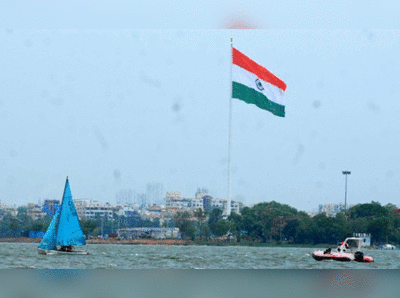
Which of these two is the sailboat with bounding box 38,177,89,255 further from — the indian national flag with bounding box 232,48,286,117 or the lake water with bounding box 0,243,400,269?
the indian national flag with bounding box 232,48,286,117

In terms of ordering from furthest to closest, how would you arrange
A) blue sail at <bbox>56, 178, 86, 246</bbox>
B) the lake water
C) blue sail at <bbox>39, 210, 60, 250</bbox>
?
blue sail at <bbox>39, 210, 60, 250</bbox> → blue sail at <bbox>56, 178, 86, 246</bbox> → the lake water

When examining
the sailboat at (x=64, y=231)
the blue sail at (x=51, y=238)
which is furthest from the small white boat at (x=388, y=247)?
the blue sail at (x=51, y=238)

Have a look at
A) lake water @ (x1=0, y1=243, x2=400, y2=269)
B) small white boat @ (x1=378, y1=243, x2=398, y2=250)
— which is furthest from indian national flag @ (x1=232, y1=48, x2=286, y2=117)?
small white boat @ (x1=378, y1=243, x2=398, y2=250)

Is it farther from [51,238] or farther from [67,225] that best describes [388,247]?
[51,238]


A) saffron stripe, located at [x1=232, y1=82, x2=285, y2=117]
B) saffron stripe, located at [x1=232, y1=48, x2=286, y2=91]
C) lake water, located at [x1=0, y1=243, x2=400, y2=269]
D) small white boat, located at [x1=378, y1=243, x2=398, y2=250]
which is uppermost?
saffron stripe, located at [x1=232, y1=48, x2=286, y2=91]

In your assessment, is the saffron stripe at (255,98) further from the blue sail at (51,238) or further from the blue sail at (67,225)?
the blue sail at (51,238)

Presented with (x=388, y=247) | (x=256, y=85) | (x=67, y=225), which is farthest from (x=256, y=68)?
(x=388, y=247)
